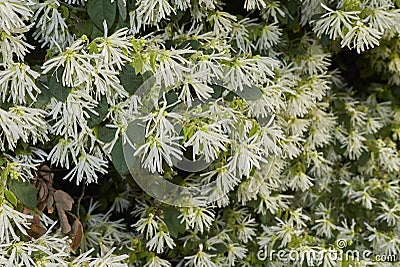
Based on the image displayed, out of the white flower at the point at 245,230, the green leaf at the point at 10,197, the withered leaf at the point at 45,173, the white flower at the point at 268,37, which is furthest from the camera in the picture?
Answer: the white flower at the point at 245,230

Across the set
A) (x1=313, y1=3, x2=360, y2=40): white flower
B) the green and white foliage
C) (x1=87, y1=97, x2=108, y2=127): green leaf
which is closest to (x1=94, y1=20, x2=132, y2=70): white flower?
the green and white foliage

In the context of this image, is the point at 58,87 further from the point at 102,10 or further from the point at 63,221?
the point at 63,221

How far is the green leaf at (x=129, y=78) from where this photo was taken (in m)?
1.23

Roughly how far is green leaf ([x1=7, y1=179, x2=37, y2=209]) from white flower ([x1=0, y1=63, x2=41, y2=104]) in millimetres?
202

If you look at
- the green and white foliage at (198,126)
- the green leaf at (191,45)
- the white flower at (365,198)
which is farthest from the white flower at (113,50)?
the white flower at (365,198)

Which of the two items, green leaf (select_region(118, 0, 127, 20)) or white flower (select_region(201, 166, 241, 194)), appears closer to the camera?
green leaf (select_region(118, 0, 127, 20))

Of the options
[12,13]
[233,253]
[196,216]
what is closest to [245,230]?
[233,253]

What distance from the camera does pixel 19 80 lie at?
1.21 m

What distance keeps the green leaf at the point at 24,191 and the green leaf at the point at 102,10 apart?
0.41 meters

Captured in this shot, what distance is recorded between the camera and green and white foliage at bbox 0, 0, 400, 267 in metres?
1.22

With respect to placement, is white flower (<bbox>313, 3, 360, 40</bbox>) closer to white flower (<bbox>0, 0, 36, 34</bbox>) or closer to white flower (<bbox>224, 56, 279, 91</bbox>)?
white flower (<bbox>224, 56, 279, 91</bbox>)

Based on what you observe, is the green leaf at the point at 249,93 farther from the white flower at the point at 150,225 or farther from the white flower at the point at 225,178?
the white flower at the point at 150,225

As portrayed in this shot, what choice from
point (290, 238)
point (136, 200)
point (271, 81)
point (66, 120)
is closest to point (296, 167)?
point (290, 238)

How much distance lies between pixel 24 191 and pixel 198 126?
43 centimetres
